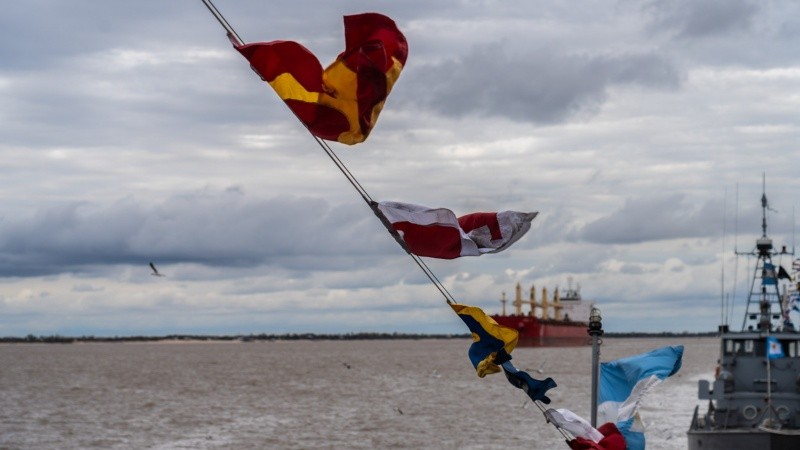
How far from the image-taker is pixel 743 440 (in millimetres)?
39000

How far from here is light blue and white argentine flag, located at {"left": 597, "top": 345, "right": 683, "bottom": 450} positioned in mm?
20078

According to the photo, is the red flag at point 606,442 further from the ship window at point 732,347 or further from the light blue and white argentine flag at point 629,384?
the ship window at point 732,347

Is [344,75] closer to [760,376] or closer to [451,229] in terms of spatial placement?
[451,229]

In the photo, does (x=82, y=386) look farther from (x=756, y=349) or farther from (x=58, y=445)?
(x=756, y=349)

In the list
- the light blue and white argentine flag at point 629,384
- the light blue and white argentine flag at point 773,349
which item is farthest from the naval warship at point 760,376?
the light blue and white argentine flag at point 629,384

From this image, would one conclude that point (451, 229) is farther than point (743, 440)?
No

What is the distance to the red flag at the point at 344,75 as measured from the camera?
14.1 m

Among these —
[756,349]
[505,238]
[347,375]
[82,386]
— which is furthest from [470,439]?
[347,375]

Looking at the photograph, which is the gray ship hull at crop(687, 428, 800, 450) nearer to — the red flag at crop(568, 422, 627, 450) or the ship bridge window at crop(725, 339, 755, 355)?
the ship bridge window at crop(725, 339, 755, 355)

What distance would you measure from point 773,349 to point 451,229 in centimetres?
2906

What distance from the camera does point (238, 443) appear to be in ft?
184

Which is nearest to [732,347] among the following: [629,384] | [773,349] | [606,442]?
[773,349]

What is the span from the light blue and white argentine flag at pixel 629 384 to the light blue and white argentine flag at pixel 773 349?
2300cm

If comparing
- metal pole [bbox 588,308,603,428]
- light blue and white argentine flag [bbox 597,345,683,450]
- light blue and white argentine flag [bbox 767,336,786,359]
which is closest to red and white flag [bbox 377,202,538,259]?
metal pole [bbox 588,308,603,428]
